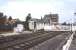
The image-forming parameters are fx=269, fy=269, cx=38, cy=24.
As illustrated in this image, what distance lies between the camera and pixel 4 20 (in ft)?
35.2

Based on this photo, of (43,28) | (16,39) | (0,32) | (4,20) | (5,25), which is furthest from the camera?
(43,28)

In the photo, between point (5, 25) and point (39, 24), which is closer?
point (5, 25)

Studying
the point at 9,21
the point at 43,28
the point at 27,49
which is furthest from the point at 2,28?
the point at 43,28

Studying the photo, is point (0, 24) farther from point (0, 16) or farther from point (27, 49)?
point (27, 49)

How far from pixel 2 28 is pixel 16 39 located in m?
9.83

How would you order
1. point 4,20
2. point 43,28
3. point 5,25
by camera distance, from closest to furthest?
point 5,25 < point 4,20 < point 43,28

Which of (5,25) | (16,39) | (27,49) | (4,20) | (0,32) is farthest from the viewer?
(16,39)

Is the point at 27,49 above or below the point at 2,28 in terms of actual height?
below

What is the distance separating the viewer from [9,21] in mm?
10352

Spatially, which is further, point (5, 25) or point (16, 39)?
point (16, 39)

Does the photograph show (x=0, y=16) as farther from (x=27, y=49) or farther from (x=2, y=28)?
(x=27, y=49)

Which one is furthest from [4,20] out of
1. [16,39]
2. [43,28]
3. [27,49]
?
[43,28]

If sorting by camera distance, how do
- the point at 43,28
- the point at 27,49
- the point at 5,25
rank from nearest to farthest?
1. the point at 5,25
2. the point at 27,49
3. the point at 43,28

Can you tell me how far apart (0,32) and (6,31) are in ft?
1.05
